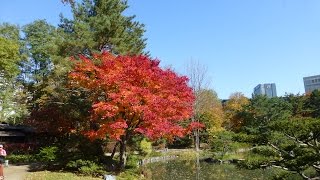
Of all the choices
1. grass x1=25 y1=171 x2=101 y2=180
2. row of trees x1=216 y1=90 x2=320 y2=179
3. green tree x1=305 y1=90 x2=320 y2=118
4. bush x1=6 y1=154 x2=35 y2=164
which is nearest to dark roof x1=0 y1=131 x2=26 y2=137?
bush x1=6 y1=154 x2=35 y2=164

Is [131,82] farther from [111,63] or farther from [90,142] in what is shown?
[90,142]

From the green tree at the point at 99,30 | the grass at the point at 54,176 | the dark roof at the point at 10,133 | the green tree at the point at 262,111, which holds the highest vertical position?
the green tree at the point at 99,30

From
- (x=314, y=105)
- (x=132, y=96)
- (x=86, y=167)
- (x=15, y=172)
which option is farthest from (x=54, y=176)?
(x=314, y=105)

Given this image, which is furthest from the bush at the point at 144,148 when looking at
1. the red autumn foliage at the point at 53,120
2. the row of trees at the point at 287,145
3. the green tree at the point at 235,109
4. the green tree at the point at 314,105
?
the green tree at the point at 314,105

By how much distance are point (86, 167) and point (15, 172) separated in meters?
3.84

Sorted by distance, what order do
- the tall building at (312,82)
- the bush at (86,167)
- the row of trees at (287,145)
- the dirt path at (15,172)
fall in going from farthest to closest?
1. the tall building at (312,82)
2. the bush at (86,167)
3. the dirt path at (15,172)
4. the row of trees at (287,145)

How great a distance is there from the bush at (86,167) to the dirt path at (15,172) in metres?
2.31

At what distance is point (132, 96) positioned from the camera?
56.5 ft

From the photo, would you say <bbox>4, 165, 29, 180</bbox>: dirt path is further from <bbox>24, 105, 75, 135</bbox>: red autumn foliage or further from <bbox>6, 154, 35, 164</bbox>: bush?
<bbox>24, 105, 75, 135</bbox>: red autumn foliage

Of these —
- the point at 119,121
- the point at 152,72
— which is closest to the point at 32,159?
the point at 119,121

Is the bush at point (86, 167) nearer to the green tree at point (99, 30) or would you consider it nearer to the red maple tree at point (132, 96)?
the red maple tree at point (132, 96)

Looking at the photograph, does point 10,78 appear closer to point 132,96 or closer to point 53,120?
point 53,120

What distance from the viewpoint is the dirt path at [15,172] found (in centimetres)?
1691

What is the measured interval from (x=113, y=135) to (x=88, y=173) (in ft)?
7.64
